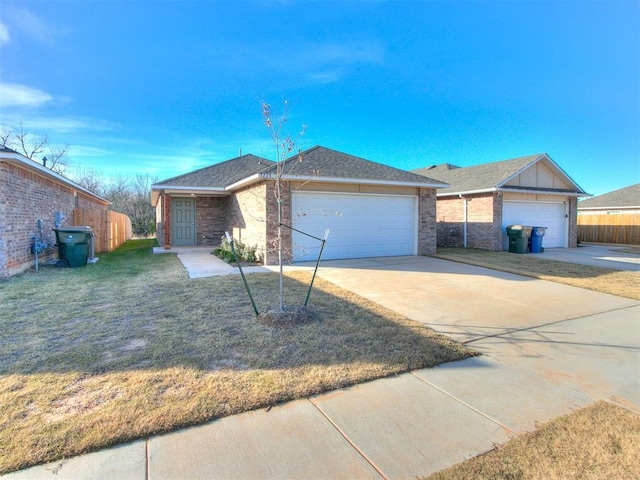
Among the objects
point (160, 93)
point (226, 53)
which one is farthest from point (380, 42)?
point (160, 93)

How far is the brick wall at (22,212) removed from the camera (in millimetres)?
7703

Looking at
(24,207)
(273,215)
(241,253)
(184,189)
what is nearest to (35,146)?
(184,189)

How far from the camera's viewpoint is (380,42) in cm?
1077

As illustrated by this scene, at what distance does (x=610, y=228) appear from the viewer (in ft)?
65.8

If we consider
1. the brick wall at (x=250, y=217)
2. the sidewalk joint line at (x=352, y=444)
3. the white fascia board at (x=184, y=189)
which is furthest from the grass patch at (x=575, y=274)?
the white fascia board at (x=184, y=189)

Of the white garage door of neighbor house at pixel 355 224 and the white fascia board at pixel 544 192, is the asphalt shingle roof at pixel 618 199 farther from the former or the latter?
the white garage door of neighbor house at pixel 355 224

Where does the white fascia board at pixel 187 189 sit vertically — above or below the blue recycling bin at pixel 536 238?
above

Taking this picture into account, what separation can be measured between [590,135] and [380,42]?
16.3 metres

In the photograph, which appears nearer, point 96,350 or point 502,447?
point 502,447

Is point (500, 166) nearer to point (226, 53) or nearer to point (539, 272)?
point (539, 272)

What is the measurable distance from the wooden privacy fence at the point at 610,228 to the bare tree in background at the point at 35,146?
125 feet

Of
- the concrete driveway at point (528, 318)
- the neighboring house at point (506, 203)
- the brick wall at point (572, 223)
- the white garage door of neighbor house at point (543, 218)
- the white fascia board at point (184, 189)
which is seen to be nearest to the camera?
the concrete driveway at point (528, 318)

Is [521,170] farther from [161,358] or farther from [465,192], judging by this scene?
[161,358]

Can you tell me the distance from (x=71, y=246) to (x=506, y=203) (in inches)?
668
